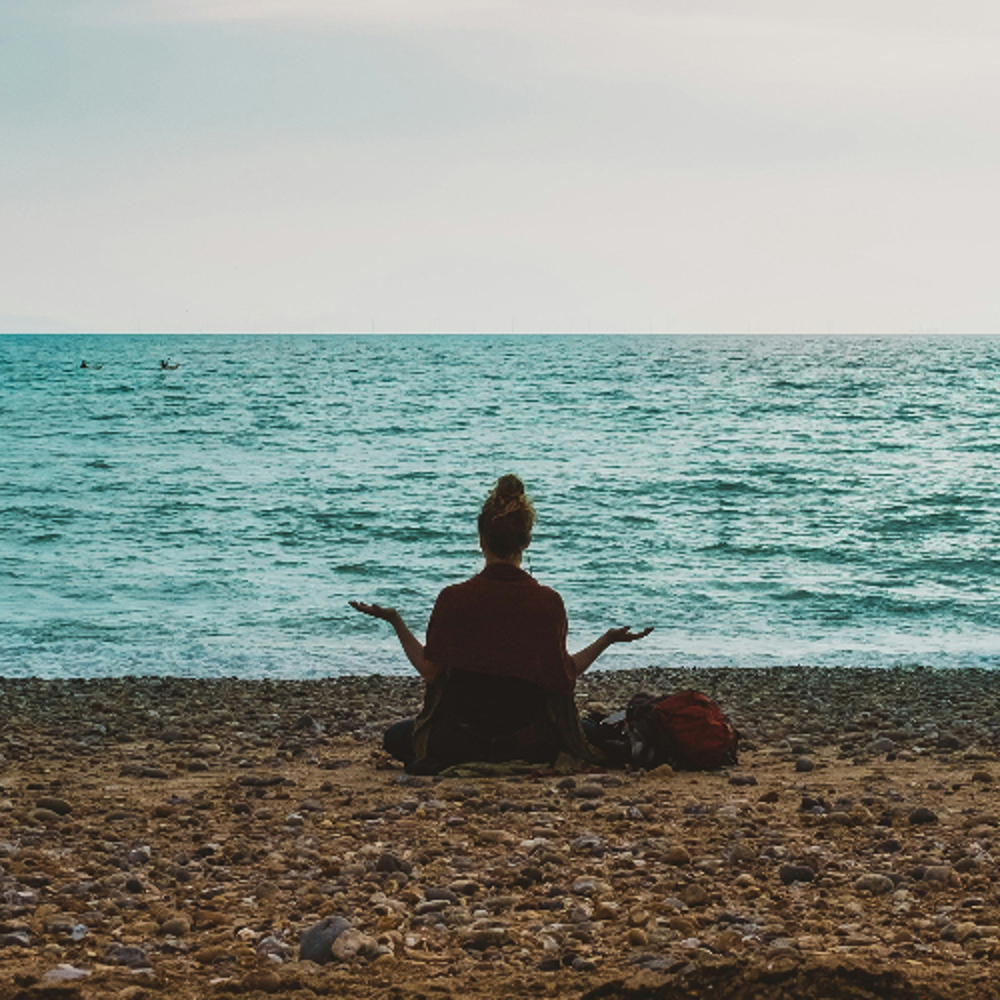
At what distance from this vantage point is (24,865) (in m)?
5.39

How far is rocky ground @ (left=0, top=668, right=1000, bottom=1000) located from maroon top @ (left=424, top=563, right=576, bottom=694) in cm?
68

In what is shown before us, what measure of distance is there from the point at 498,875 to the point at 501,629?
7.50ft

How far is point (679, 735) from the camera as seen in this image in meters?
7.81

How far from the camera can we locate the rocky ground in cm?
405

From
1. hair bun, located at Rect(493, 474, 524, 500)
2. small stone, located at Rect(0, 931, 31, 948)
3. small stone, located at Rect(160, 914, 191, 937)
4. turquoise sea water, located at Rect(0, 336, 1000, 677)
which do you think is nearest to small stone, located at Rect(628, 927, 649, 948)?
small stone, located at Rect(160, 914, 191, 937)

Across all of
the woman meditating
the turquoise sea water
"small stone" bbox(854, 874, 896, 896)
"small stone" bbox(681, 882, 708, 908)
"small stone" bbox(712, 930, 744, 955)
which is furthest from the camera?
the turquoise sea water

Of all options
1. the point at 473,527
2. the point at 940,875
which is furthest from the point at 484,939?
the point at 473,527

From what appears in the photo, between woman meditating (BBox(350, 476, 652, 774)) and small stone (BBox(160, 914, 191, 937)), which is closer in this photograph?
small stone (BBox(160, 914, 191, 937))

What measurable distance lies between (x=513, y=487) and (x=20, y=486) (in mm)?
28104

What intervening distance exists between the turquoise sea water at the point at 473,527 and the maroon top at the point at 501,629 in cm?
779

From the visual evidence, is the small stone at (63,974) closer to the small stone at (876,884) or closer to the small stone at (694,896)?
the small stone at (694,896)

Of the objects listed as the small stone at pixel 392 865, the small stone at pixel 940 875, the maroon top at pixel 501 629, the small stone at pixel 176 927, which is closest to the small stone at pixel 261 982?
the small stone at pixel 176 927

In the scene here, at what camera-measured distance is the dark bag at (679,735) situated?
780 cm

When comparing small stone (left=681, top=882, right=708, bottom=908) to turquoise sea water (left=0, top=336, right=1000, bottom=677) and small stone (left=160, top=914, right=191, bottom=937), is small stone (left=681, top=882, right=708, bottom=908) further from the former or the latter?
turquoise sea water (left=0, top=336, right=1000, bottom=677)
